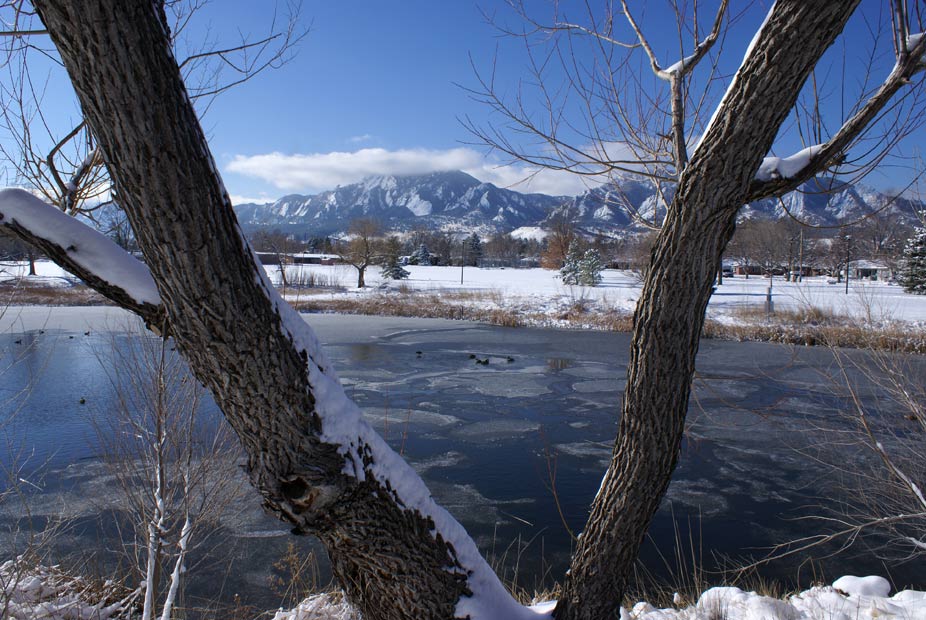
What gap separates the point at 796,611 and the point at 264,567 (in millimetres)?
5030

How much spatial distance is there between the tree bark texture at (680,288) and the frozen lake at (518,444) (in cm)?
234

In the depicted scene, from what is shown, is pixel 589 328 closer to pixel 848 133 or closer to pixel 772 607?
pixel 772 607

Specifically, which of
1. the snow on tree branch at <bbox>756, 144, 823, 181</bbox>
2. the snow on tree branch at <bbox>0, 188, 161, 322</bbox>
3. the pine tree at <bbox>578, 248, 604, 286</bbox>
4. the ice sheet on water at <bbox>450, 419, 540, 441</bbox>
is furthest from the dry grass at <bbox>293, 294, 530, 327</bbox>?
the snow on tree branch at <bbox>0, 188, 161, 322</bbox>

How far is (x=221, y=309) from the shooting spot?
1578 mm

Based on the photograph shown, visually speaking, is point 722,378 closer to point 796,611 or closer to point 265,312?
point 796,611

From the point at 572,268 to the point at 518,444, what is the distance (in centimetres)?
3630

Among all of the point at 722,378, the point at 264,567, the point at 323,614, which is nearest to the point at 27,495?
the point at 264,567

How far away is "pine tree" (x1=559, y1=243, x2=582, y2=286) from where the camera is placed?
43.4 meters

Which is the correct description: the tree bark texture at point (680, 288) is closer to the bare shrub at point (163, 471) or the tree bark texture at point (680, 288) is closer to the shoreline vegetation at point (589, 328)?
the shoreline vegetation at point (589, 328)

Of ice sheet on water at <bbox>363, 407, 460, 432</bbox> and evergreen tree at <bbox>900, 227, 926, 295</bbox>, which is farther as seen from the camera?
evergreen tree at <bbox>900, 227, 926, 295</bbox>

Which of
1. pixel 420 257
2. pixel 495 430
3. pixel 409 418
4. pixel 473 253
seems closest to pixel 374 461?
pixel 495 430

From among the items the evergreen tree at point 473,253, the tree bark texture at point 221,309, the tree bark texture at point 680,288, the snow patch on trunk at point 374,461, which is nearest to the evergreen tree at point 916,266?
the tree bark texture at point 680,288

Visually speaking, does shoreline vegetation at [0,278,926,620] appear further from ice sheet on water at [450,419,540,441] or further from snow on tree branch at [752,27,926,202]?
ice sheet on water at [450,419,540,441]

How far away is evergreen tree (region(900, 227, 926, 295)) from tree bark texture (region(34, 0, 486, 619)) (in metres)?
37.4
